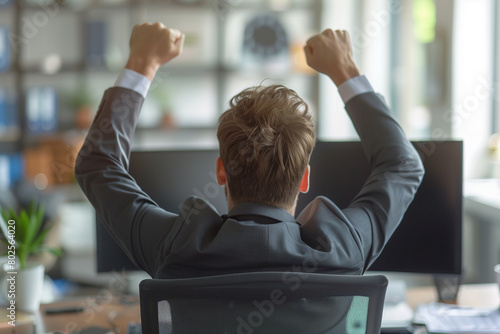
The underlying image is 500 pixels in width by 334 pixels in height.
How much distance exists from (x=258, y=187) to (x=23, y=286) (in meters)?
0.92

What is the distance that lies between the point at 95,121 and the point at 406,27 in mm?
3566

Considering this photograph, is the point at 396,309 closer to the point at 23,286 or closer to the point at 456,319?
the point at 456,319

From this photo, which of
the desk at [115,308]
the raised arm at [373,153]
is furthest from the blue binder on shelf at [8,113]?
the raised arm at [373,153]

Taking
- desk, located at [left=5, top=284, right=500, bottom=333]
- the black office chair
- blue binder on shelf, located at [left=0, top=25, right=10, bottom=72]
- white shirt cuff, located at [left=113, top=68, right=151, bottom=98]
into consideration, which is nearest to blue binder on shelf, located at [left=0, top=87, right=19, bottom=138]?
blue binder on shelf, located at [left=0, top=25, right=10, bottom=72]

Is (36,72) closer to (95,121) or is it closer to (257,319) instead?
(95,121)

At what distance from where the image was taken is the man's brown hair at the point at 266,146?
1.05 meters

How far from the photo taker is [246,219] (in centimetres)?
105

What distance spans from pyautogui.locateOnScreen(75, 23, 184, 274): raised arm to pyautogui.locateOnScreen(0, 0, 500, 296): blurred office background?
294 cm

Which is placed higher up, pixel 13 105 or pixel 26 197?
pixel 13 105

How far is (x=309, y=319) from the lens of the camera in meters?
0.89

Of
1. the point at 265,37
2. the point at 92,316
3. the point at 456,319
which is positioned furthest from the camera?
the point at 265,37

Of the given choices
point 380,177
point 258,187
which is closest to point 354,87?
point 380,177

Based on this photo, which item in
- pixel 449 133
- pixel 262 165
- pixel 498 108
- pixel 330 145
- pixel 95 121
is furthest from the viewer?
pixel 449 133

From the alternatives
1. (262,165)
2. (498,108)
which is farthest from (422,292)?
(498,108)
